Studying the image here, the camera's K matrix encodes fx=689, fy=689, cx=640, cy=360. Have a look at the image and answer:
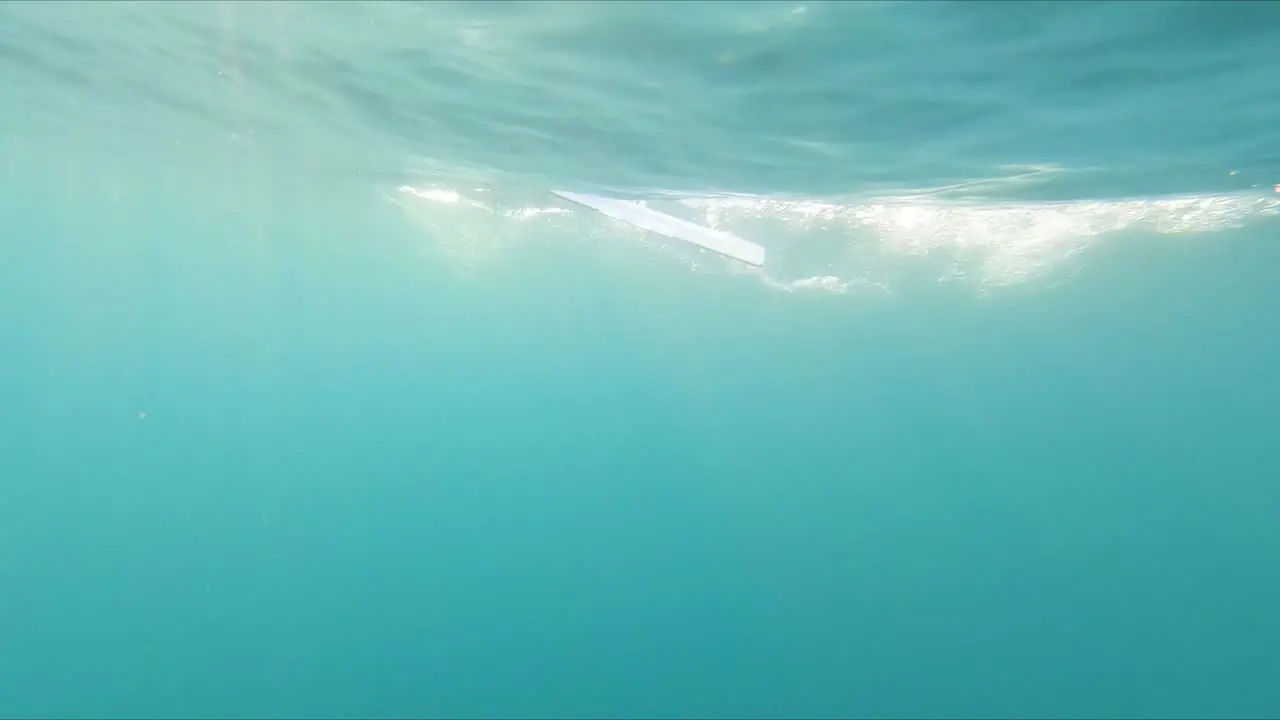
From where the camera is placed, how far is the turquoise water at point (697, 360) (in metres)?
6.02

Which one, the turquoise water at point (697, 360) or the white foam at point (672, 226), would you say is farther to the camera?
the white foam at point (672, 226)

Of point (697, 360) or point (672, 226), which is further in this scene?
point (697, 360)

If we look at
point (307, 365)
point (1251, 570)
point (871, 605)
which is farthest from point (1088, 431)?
point (307, 365)

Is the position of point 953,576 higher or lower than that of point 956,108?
higher

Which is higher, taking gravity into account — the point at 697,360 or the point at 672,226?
the point at 697,360

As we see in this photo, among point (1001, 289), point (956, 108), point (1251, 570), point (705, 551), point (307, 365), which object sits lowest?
point (956, 108)

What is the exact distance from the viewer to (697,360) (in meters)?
35.4

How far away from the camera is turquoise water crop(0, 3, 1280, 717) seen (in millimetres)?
6016

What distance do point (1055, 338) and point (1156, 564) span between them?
727 centimetres

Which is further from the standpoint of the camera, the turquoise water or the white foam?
the white foam

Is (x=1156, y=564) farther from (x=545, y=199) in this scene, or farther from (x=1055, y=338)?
(x=545, y=199)

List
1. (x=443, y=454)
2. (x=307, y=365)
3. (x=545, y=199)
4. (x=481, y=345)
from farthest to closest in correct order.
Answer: (x=307, y=365) < (x=481, y=345) < (x=443, y=454) < (x=545, y=199)

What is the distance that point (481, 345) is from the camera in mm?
48188

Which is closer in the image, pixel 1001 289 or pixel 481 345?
pixel 1001 289
